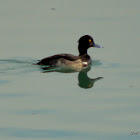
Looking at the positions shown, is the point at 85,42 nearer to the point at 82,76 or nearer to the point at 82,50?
the point at 82,50

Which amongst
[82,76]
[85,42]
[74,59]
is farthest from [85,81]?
[85,42]

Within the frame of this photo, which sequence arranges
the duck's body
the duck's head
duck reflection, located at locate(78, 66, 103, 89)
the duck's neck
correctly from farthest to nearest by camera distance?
the duck's neck < the duck's head < the duck's body < duck reflection, located at locate(78, 66, 103, 89)

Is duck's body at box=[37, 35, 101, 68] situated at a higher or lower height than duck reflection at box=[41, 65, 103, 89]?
higher

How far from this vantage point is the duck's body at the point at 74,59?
13.3 meters

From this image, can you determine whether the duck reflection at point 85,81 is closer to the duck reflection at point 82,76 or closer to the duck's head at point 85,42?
the duck reflection at point 82,76

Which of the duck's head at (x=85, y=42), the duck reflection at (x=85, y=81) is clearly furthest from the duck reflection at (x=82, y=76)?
the duck's head at (x=85, y=42)

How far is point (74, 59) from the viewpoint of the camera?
13.9m

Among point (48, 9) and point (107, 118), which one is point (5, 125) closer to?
point (107, 118)

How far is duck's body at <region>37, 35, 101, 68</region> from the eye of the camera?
1326cm

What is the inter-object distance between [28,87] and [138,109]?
8.27 ft

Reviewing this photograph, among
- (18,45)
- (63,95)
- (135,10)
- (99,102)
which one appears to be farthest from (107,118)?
(135,10)

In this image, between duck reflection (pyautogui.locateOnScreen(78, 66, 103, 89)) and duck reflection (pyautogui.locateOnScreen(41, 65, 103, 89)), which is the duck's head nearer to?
duck reflection (pyautogui.locateOnScreen(41, 65, 103, 89))

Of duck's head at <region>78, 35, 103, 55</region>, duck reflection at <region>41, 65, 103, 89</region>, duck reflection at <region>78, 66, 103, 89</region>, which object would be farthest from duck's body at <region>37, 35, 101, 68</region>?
duck reflection at <region>78, 66, 103, 89</region>

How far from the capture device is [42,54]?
14.0 meters
